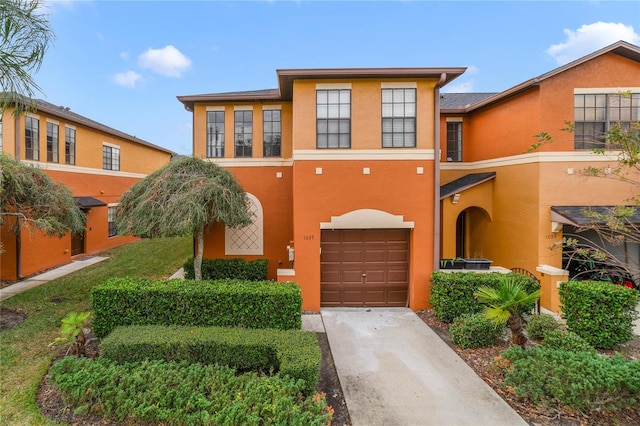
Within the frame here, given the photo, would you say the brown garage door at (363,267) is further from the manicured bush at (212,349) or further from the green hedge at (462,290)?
the manicured bush at (212,349)

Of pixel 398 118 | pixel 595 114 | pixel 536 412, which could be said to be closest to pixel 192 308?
pixel 536 412

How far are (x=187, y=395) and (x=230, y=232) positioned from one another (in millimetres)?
6914

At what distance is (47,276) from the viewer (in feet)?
38.4

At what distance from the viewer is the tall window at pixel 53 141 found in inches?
497

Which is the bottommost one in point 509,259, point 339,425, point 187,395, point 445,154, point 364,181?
point 339,425

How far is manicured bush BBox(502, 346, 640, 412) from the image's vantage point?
14.2 feet

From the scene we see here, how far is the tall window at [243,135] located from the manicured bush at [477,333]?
8776 millimetres

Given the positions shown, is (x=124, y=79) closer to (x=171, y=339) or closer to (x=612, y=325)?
(x=171, y=339)

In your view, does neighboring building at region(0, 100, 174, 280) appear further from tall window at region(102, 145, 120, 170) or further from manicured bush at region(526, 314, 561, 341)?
manicured bush at region(526, 314, 561, 341)

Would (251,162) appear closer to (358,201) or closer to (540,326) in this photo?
(358,201)

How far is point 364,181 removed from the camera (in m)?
8.58

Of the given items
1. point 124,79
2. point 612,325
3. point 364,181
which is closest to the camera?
point 612,325

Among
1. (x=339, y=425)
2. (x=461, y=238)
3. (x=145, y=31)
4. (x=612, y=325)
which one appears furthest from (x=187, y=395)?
(x=145, y=31)

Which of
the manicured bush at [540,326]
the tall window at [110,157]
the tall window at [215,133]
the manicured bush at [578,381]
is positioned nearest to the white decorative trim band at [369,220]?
the manicured bush at [540,326]
